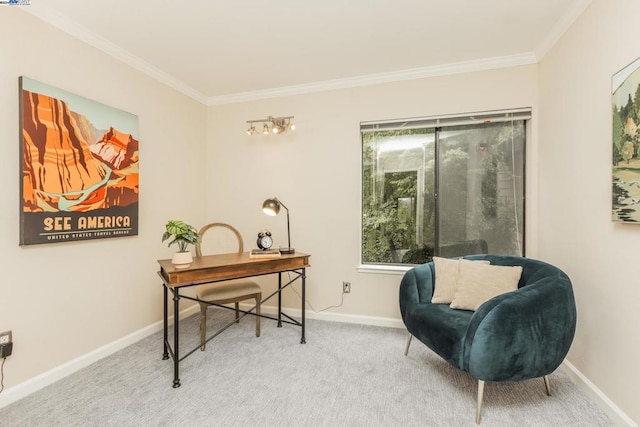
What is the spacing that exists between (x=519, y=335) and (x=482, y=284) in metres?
0.51

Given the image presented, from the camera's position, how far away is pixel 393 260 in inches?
123

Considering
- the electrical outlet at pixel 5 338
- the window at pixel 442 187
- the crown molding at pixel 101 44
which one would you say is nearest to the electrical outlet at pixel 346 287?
the window at pixel 442 187

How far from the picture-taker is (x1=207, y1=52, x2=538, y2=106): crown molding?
8.71 ft


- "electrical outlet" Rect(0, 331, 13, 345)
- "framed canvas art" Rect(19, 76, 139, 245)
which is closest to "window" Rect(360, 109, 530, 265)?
"framed canvas art" Rect(19, 76, 139, 245)

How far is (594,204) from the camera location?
1.85 m

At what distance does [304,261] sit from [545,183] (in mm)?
2125

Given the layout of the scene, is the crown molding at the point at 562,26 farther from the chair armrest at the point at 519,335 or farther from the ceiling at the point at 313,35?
the chair armrest at the point at 519,335

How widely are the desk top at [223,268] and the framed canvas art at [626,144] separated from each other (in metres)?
2.11

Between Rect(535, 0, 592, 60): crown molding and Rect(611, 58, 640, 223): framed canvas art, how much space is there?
0.65 m

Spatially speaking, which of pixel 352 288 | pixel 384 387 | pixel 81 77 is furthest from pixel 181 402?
pixel 81 77

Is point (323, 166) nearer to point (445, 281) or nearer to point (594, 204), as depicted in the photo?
point (445, 281)

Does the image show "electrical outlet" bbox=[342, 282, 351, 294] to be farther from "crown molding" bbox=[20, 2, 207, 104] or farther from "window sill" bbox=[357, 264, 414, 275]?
"crown molding" bbox=[20, 2, 207, 104]

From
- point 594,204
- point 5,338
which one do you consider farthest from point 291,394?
point 594,204

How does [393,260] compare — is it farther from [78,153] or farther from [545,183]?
[78,153]
